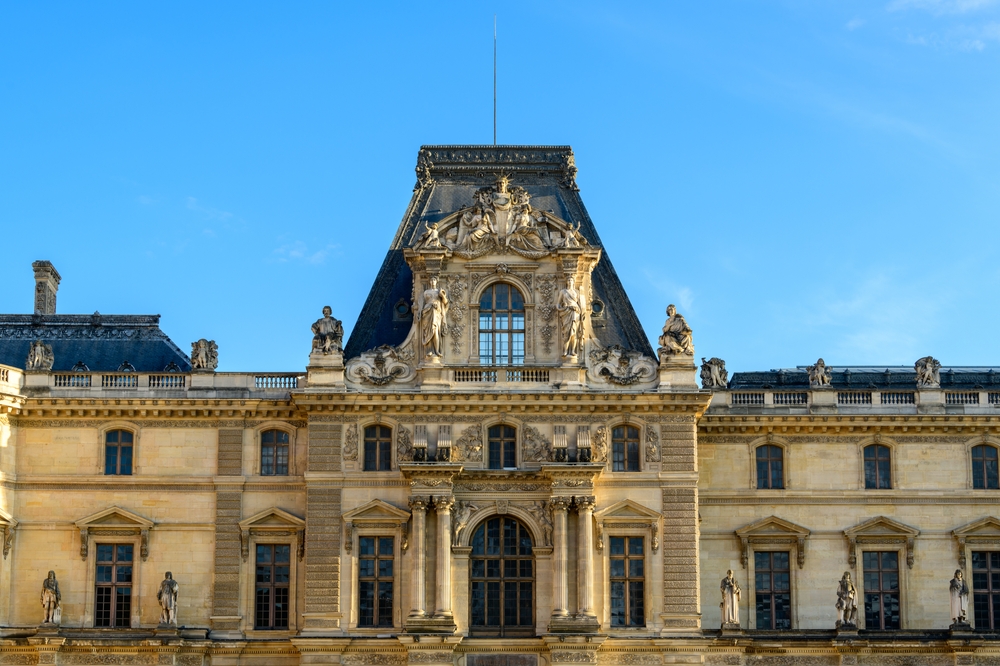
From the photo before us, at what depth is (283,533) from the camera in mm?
61750

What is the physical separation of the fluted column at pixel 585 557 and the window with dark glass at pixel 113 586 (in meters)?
16.8

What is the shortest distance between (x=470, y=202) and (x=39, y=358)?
17.7 m

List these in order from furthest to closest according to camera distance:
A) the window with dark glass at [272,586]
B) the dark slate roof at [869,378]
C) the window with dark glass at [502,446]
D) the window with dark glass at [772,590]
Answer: the dark slate roof at [869,378]
the window with dark glass at [772,590]
the window with dark glass at [272,586]
the window with dark glass at [502,446]

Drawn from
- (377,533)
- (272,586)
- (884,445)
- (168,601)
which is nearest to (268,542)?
(272,586)

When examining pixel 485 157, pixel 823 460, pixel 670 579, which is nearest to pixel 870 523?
pixel 823 460

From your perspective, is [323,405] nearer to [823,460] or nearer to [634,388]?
[634,388]

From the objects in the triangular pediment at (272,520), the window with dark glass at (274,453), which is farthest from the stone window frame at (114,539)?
the window with dark glass at (274,453)

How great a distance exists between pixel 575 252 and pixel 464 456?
28.1ft

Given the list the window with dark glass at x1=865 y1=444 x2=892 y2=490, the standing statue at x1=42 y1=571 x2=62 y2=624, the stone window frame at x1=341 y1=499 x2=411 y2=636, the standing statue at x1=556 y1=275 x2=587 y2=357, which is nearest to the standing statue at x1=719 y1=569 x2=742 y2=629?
the window with dark glass at x1=865 y1=444 x2=892 y2=490

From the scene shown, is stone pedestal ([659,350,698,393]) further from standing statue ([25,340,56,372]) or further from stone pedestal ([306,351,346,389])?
standing statue ([25,340,56,372])

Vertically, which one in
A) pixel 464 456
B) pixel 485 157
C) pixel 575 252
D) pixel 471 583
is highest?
pixel 485 157

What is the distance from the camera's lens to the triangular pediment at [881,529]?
208 ft

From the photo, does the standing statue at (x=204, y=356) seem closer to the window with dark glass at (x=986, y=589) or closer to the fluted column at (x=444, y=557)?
the fluted column at (x=444, y=557)

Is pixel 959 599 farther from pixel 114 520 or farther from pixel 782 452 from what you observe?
pixel 114 520
